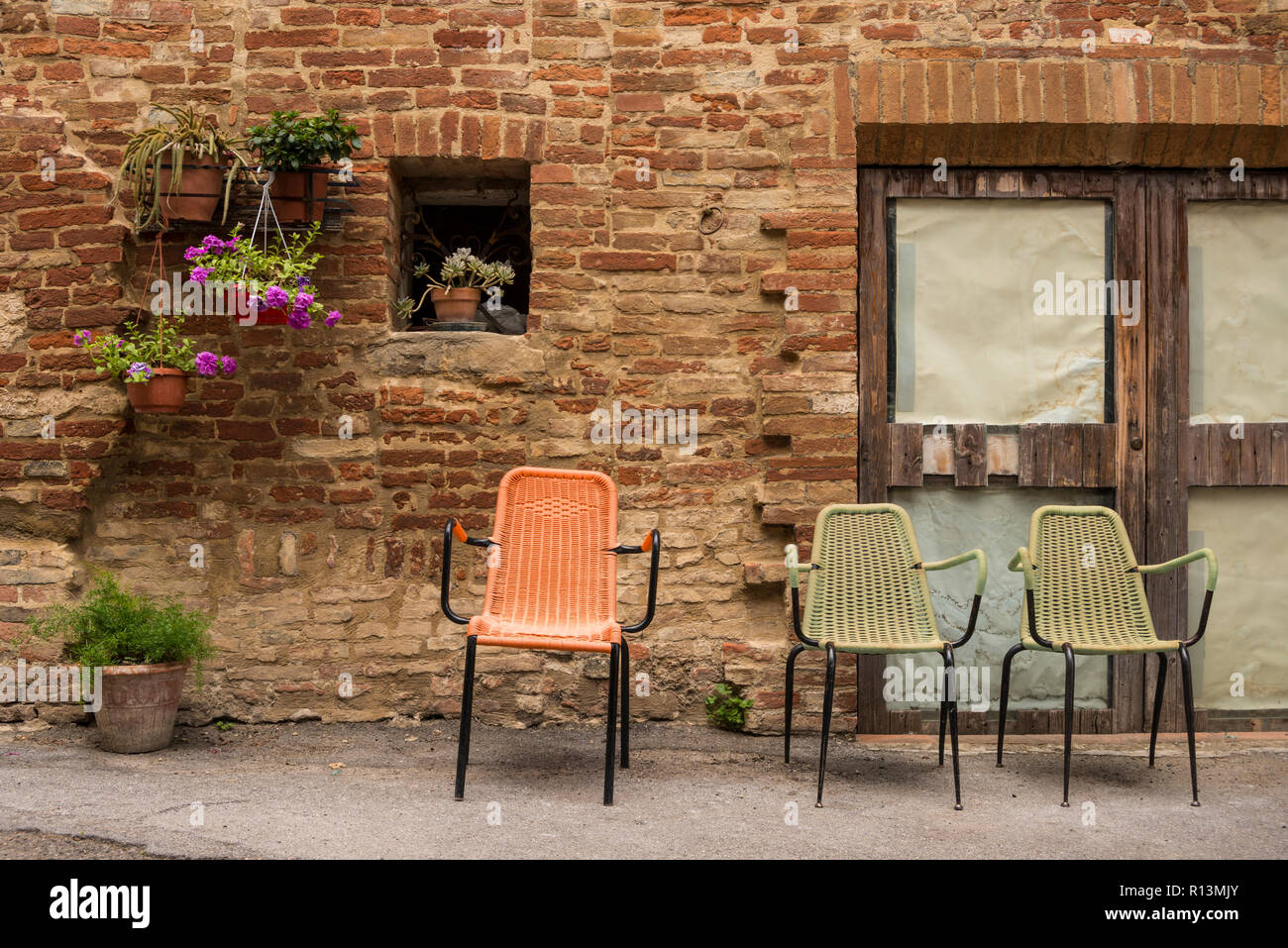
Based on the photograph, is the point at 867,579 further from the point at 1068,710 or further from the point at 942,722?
the point at 1068,710

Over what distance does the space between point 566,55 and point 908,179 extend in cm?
152

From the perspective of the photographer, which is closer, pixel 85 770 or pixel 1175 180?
pixel 85 770

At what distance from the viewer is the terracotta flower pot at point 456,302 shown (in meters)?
4.44

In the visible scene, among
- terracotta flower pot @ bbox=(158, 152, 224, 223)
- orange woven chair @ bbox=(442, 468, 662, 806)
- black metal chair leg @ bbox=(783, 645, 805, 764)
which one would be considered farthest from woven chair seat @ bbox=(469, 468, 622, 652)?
terracotta flower pot @ bbox=(158, 152, 224, 223)

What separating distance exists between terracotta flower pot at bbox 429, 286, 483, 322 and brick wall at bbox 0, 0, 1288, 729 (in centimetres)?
21

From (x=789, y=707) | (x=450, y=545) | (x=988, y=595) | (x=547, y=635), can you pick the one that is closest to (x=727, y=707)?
(x=789, y=707)

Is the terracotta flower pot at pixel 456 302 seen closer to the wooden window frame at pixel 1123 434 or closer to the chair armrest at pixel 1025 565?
the wooden window frame at pixel 1123 434

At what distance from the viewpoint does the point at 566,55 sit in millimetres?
4367

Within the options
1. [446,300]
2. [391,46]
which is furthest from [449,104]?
[446,300]

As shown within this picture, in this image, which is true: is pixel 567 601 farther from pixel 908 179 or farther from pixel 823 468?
pixel 908 179

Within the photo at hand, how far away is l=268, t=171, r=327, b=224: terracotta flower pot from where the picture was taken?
4.13 metres

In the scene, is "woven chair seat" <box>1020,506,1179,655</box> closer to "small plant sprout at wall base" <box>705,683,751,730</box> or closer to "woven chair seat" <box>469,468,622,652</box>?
"small plant sprout at wall base" <box>705,683,751,730</box>

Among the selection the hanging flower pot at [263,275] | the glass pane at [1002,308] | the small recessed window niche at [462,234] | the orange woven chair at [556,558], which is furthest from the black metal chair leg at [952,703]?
the hanging flower pot at [263,275]

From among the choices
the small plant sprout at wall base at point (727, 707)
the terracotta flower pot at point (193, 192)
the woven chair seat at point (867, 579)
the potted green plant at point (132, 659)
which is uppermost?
the terracotta flower pot at point (193, 192)
